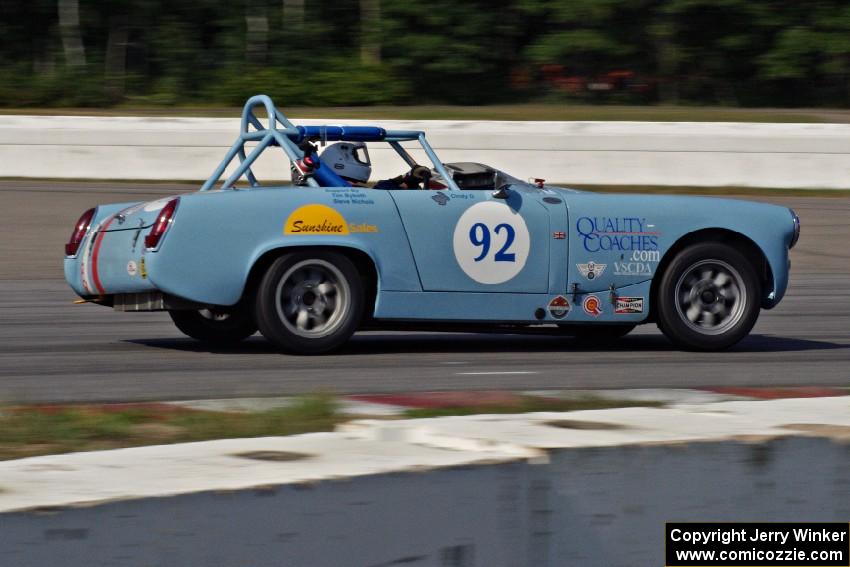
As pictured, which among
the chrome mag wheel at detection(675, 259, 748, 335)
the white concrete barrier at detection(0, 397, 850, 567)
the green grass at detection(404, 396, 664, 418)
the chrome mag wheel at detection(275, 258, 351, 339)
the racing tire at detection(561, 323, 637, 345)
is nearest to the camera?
the white concrete barrier at detection(0, 397, 850, 567)

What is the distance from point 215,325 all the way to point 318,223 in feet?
4.47

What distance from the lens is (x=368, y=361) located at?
794cm

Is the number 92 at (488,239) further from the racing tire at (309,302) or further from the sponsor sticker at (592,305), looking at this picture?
the racing tire at (309,302)

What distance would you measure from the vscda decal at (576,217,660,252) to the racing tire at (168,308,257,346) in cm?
214

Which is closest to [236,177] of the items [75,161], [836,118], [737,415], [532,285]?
[532,285]

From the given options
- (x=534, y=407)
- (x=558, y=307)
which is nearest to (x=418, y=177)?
(x=558, y=307)

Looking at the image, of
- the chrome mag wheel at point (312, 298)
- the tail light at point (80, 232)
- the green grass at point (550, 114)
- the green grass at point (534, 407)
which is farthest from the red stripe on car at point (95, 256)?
the green grass at point (550, 114)

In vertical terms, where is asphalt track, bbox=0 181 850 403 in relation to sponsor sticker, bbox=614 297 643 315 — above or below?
below

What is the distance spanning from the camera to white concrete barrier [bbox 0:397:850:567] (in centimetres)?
322

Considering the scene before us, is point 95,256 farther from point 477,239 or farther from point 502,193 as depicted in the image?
point 502,193

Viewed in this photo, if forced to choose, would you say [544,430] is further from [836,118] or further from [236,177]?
[836,118]

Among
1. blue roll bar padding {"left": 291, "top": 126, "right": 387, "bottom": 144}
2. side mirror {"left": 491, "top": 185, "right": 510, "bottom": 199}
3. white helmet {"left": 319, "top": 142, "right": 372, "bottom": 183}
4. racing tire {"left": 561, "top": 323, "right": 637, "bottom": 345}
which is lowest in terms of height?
racing tire {"left": 561, "top": 323, "right": 637, "bottom": 345}

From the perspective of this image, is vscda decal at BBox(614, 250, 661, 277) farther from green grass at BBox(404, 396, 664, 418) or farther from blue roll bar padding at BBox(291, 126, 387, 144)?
green grass at BBox(404, 396, 664, 418)

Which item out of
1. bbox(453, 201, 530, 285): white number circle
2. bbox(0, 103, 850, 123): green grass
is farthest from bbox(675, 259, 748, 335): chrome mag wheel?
bbox(0, 103, 850, 123): green grass
